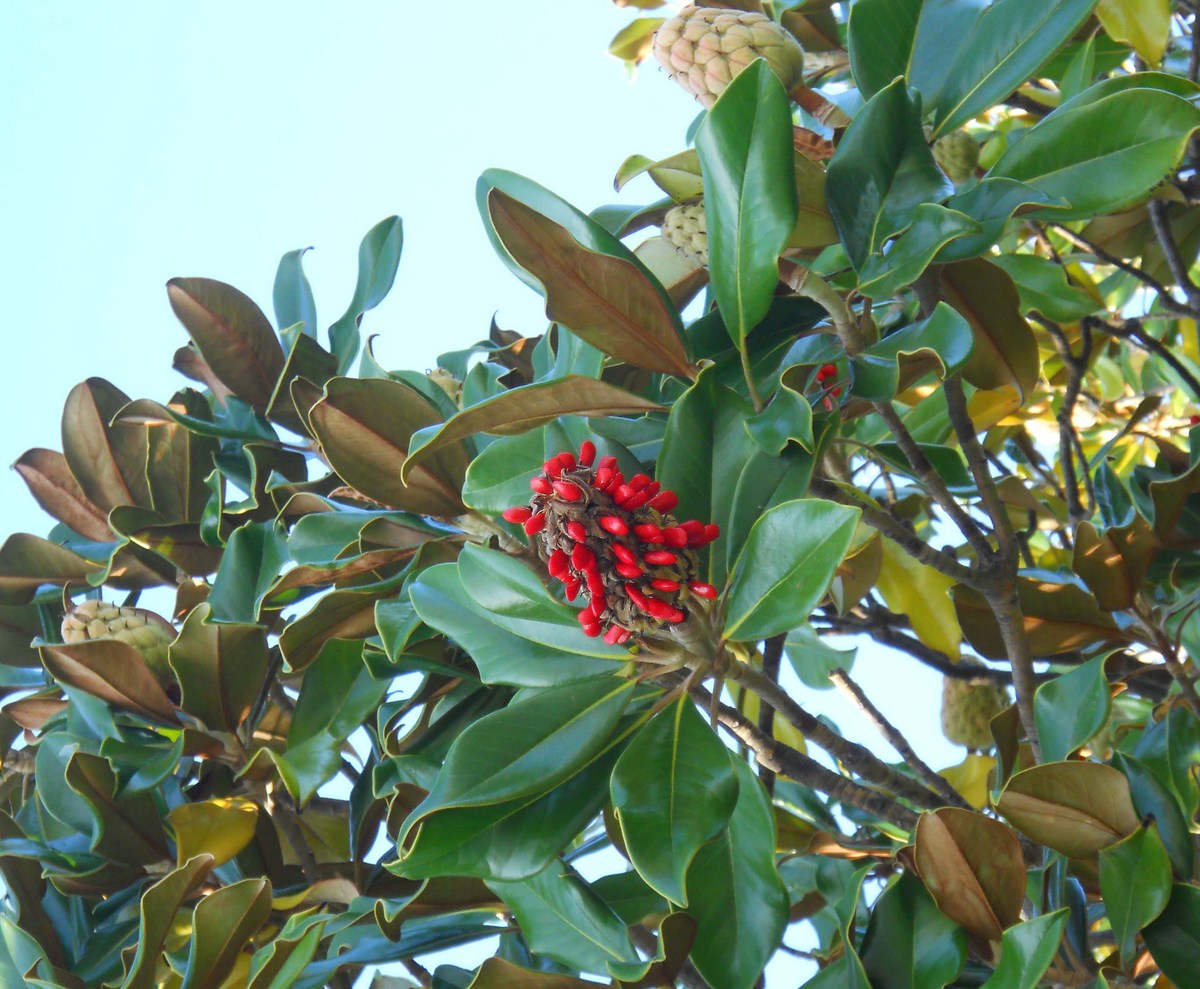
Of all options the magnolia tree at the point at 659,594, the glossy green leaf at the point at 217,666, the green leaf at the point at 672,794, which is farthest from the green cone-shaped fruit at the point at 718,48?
the glossy green leaf at the point at 217,666

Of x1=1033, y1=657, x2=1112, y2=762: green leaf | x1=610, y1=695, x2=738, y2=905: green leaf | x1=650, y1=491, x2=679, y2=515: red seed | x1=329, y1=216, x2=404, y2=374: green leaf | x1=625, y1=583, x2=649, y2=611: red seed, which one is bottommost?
x1=1033, y1=657, x2=1112, y2=762: green leaf

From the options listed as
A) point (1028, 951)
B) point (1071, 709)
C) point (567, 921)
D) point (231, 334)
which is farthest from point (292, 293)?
point (1028, 951)

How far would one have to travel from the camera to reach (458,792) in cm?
79

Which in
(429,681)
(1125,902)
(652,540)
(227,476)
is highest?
(227,476)

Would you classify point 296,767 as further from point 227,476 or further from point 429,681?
point 227,476

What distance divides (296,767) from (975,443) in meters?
0.68

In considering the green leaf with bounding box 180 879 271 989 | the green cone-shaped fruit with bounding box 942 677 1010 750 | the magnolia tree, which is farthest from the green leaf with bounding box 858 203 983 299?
the green cone-shaped fruit with bounding box 942 677 1010 750

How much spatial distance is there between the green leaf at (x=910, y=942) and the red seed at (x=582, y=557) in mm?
380

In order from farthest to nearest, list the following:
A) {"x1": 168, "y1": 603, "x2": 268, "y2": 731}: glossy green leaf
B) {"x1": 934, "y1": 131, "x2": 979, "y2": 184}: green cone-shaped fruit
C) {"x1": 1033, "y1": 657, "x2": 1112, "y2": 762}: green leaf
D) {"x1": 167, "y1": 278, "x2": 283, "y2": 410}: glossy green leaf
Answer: {"x1": 934, "y1": 131, "x2": 979, "y2": 184}: green cone-shaped fruit < {"x1": 167, "y1": 278, "x2": 283, "y2": 410}: glossy green leaf < {"x1": 168, "y1": 603, "x2": 268, "y2": 731}: glossy green leaf < {"x1": 1033, "y1": 657, "x2": 1112, "y2": 762}: green leaf

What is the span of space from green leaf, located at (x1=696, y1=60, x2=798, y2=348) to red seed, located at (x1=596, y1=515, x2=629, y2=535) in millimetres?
180

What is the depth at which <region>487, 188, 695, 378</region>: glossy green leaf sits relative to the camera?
2.52 feet

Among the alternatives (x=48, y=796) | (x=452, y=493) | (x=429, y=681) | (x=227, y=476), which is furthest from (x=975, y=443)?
(x=48, y=796)

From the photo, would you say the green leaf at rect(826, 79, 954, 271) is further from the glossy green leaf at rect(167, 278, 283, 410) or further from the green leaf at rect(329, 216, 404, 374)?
the glossy green leaf at rect(167, 278, 283, 410)

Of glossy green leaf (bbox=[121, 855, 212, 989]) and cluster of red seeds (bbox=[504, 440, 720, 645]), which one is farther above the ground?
cluster of red seeds (bbox=[504, 440, 720, 645])
